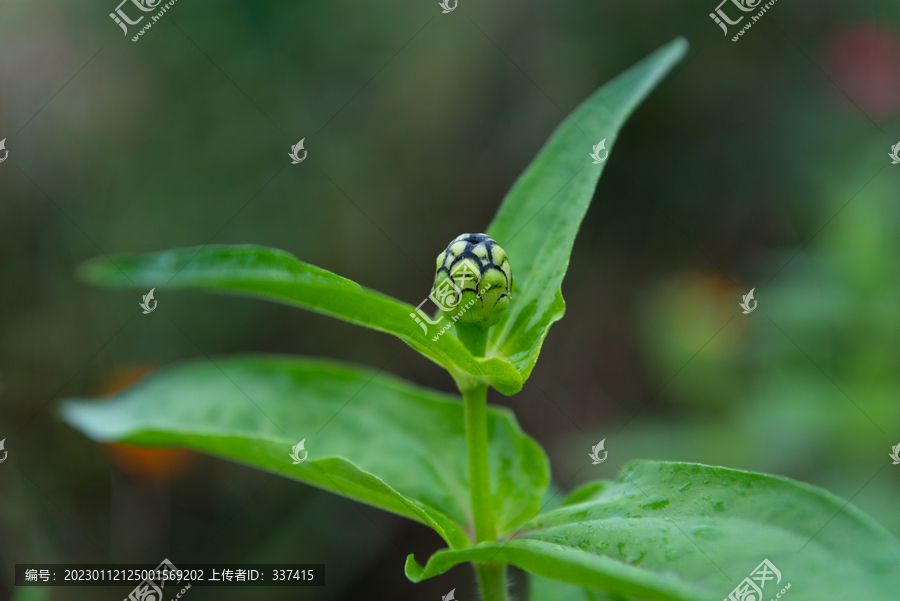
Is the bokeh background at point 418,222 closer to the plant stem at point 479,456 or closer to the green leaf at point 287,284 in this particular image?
Answer: the plant stem at point 479,456

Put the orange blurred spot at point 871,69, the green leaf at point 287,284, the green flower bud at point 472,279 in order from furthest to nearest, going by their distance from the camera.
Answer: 1. the orange blurred spot at point 871,69
2. the green flower bud at point 472,279
3. the green leaf at point 287,284

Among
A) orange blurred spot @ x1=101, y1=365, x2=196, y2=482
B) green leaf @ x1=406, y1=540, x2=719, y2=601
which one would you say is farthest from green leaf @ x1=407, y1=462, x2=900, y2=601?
orange blurred spot @ x1=101, y1=365, x2=196, y2=482

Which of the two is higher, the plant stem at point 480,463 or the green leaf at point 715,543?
the plant stem at point 480,463

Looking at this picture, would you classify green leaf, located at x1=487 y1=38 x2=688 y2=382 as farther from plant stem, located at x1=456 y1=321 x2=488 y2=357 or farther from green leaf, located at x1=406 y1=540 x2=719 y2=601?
green leaf, located at x1=406 y1=540 x2=719 y2=601

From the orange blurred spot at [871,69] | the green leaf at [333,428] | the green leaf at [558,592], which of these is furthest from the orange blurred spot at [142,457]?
the orange blurred spot at [871,69]

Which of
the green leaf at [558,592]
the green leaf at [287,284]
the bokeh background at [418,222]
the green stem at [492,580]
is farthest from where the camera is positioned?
the bokeh background at [418,222]

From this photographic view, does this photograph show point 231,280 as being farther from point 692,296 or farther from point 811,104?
point 811,104
